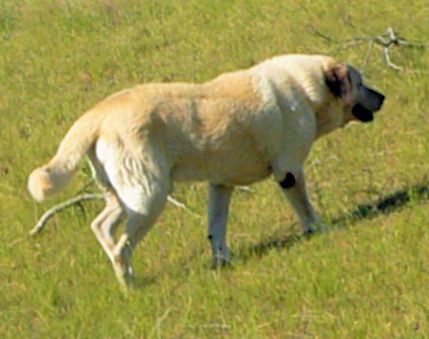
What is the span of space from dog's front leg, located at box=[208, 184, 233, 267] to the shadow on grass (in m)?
0.12

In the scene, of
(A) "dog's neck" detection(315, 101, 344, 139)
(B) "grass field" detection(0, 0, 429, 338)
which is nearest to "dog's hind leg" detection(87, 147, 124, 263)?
(B) "grass field" detection(0, 0, 429, 338)

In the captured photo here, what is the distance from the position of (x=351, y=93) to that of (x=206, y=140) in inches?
53.1

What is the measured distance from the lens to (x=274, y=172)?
29.6ft

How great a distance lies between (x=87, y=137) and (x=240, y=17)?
6.96 m

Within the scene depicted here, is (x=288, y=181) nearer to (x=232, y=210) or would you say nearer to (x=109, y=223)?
(x=232, y=210)

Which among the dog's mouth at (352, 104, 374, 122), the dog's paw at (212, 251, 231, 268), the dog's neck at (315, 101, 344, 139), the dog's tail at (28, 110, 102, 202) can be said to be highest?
the dog's tail at (28, 110, 102, 202)

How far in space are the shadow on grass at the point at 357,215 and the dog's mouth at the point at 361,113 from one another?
58cm

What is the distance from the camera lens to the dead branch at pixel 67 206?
9930mm

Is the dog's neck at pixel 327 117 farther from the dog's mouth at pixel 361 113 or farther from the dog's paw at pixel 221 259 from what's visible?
the dog's paw at pixel 221 259

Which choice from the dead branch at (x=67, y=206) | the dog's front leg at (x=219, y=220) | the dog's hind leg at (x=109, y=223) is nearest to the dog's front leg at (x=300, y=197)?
the dog's front leg at (x=219, y=220)

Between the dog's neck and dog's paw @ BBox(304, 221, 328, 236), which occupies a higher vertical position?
the dog's neck

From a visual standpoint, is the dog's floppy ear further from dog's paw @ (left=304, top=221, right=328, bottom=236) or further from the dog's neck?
dog's paw @ (left=304, top=221, right=328, bottom=236)

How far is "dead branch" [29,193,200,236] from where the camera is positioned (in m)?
9.93

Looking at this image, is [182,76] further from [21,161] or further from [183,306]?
[183,306]
